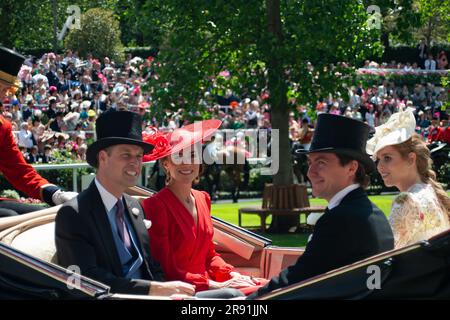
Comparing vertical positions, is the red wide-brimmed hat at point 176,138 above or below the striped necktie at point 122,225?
above

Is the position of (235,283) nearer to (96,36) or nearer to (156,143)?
(156,143)

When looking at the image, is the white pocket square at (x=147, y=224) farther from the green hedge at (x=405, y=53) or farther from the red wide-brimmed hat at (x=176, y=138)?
the green hedge at (x=405, y=53)

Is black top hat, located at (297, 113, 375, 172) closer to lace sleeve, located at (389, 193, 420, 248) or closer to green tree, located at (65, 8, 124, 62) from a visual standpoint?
lace sleeve, located at (389, 193, 420, 248)

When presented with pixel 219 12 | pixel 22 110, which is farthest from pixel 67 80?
pixel 219 12

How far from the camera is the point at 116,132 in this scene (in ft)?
18.0

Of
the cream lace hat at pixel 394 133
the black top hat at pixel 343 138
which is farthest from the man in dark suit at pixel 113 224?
the cream lace hat at pixel 394 133

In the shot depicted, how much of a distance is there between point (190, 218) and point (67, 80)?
19.7 metres

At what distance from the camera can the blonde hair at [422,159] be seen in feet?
19.0

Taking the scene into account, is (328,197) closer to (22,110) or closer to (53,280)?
(53,280)

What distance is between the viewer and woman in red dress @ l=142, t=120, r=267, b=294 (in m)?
5.84

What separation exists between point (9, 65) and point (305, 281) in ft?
9.48

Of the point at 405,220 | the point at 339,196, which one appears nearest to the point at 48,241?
the point at 339,196

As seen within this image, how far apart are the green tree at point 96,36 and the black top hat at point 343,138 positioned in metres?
24.0
